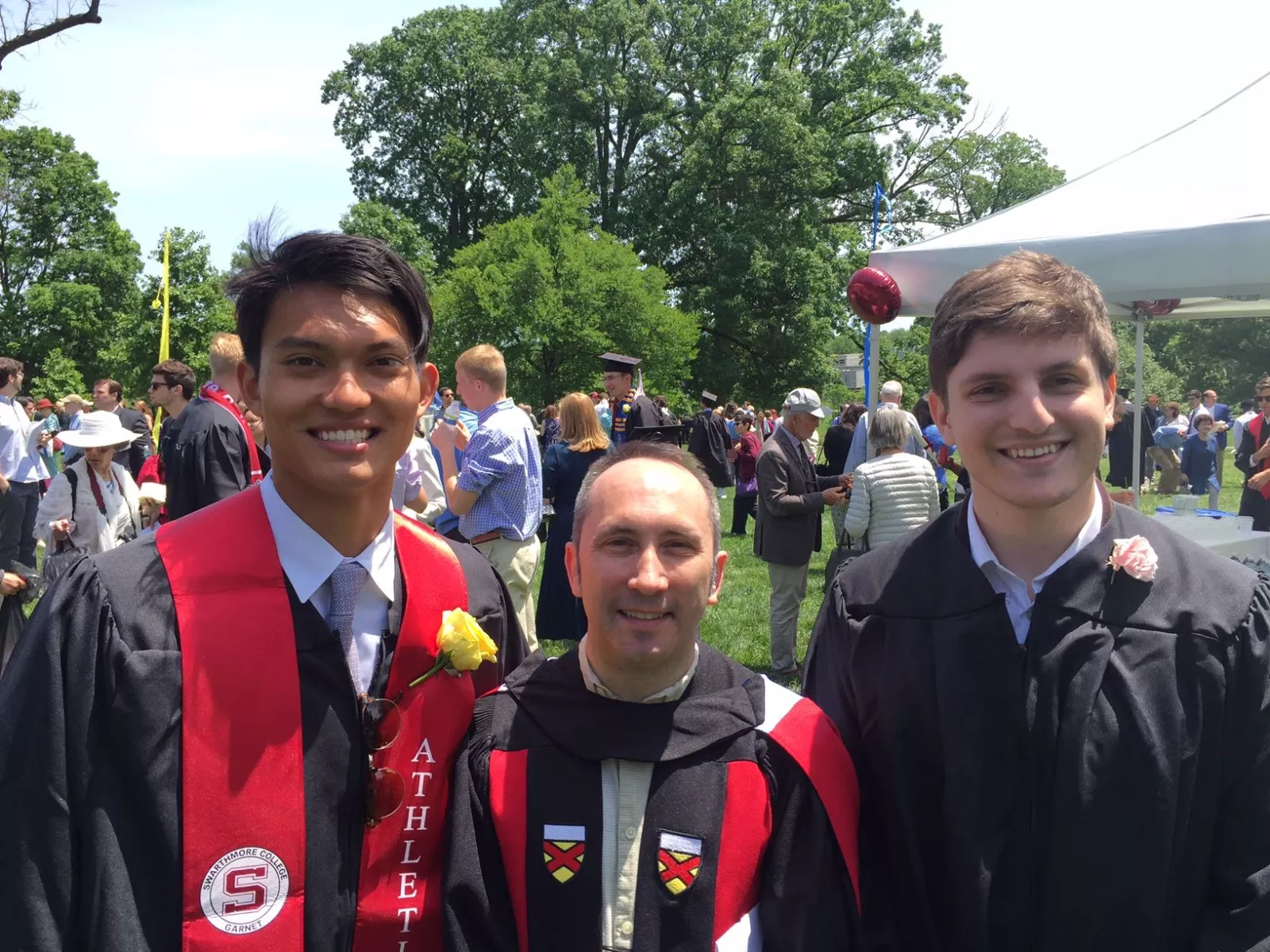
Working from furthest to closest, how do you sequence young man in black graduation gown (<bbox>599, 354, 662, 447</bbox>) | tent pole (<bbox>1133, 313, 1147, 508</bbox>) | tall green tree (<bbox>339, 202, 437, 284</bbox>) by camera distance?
tall green tree (<bbox>339, 202, 437, 284</bbox>) → young man in black graduation gown (<bbox>599, 354, 662, 447</bbox>) → tent pole (<bbox>1133, 313, 1147, 508</bbox>)

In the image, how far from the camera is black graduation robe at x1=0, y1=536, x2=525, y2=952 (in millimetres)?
1592

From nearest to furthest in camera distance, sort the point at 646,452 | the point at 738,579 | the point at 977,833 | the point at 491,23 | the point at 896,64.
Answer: the point at 977,833 < the point at 646,452 < the point at 738,579 < the point at 896,64 < the point at 491,23

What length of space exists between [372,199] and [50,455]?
867 inches

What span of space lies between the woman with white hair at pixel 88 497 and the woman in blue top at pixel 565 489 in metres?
2.78

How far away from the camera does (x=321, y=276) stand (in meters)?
1.86

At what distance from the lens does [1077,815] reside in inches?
68.6

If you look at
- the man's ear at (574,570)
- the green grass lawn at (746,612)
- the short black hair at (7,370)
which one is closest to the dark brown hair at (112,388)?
the short black hair at (7,370)

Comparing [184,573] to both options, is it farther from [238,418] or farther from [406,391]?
[238,418]

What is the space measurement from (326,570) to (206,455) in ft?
12.8

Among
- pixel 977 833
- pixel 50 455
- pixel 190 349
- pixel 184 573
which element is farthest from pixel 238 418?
pixel 190 349

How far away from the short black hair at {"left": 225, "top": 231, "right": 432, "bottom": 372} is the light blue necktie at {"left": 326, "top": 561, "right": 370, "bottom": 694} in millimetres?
437

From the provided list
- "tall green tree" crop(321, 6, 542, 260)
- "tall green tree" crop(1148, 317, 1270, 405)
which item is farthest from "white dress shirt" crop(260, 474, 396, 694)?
"tall green tree" crop(1148, 317, 1270, 405)

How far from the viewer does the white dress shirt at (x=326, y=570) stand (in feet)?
6.13

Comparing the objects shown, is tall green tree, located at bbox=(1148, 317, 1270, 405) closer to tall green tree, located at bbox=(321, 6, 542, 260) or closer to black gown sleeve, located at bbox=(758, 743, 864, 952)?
tall green tree, located at bbox=(321, 6, 542, 260)
